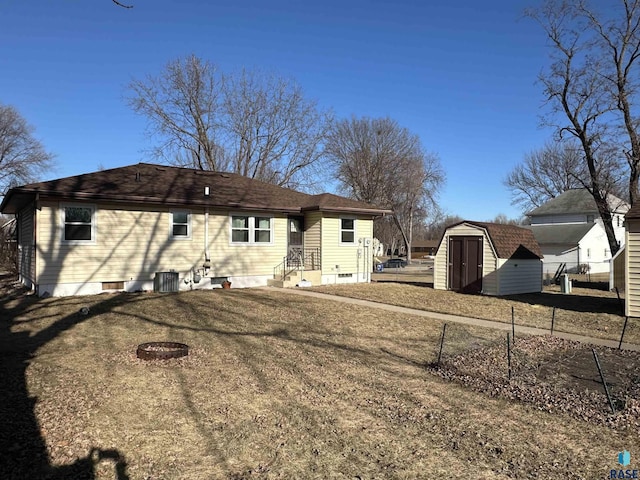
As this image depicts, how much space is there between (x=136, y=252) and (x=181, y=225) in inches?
71.7

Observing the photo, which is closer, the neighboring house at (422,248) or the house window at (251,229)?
the house window at (251,229)

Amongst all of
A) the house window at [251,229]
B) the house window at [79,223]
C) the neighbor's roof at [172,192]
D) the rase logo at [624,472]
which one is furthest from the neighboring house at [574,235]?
the rase logo at [624,472]

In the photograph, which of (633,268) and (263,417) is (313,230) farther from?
(263,417)

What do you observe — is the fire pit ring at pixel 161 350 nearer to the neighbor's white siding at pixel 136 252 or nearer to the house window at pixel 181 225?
the neighbor's white siding at pixel 136 252

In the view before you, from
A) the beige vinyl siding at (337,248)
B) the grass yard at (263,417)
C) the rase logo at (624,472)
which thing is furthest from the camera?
the beige vinyl siding at (337,248)

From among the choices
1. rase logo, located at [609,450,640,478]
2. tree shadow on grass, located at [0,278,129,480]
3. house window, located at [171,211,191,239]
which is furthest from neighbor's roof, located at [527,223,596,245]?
tree shadow on grass, located at [0,278,129,480]

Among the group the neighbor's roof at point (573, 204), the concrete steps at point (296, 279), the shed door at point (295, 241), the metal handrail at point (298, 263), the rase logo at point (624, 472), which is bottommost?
the rase logo at point (624, 472)

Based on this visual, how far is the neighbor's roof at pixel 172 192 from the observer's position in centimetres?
1433

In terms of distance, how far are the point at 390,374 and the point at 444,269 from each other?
1237 centimetres

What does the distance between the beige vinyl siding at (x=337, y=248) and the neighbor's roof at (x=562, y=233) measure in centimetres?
2331

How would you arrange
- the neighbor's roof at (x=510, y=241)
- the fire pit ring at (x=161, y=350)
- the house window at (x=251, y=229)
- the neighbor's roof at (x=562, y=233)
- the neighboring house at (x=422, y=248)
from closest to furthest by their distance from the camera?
1. the fire pit ring at (x=161, y=350)
2. the neighbor's roof at (x=510, y=241)
3. the house window at (x=251, y=229)
4. the neighbor's roof at (x=562, y=233)
5. the neighboring house at (x=422, y=248)

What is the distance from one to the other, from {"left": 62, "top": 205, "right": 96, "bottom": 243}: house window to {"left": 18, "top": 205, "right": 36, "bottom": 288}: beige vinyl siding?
1135mm

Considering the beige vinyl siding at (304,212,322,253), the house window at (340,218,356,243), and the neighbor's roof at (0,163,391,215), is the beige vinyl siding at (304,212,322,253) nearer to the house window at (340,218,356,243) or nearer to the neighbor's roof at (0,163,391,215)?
the neighbor's roof at (0,163,391,215)

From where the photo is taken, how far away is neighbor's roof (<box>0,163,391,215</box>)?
14.3 metres
